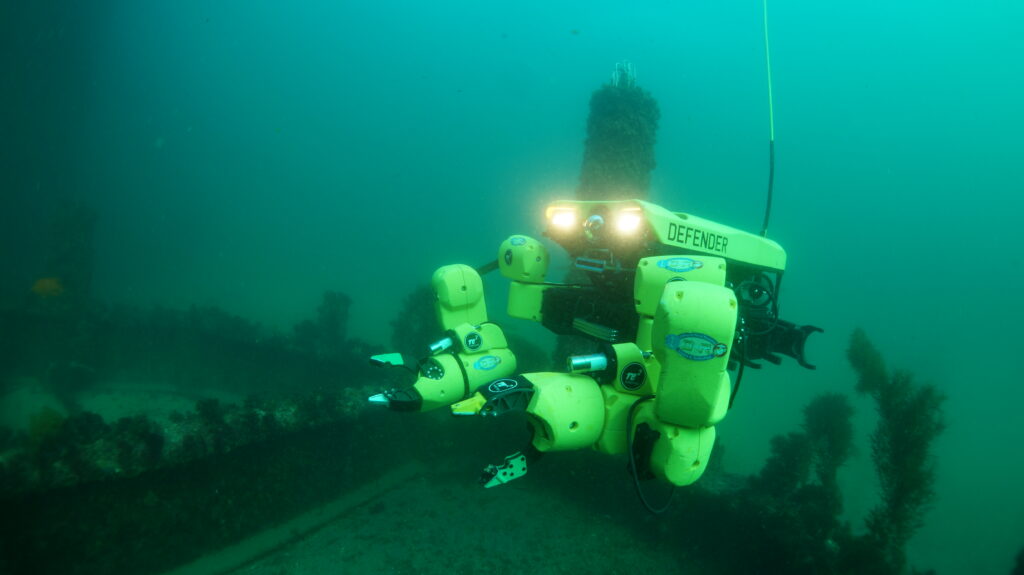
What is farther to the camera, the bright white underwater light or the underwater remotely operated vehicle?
the bright white underwater light

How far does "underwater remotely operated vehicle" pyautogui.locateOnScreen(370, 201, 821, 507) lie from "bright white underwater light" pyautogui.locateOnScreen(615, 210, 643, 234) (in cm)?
1

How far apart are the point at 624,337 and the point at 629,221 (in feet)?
3.68

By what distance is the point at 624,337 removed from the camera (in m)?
4.27

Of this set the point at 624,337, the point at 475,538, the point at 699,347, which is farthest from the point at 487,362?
the point at 475,538

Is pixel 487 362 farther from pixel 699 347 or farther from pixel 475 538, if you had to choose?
pixel 475 538

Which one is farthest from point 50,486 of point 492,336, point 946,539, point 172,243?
point 172,243

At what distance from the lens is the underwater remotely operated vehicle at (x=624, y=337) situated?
106 inches

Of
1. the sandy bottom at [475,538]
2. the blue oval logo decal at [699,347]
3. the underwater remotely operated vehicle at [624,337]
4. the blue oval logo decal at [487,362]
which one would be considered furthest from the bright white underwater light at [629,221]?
the sandy bottom at [475,538]

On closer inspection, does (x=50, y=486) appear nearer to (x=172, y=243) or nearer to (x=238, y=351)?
(x=238, y=351)

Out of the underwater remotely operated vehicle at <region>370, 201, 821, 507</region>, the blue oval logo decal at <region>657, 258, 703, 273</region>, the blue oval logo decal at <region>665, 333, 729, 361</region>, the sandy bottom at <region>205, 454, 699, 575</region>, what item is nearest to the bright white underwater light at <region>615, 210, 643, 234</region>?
the underwater remotely operated vehicle at <region>370, 201, 821, 507</region>

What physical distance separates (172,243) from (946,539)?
308 ft

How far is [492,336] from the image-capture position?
15.9ft

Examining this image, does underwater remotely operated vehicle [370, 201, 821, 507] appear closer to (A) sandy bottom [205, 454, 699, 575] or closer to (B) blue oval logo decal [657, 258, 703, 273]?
(B) blue oval logo decal [657, 258, 703, 273]

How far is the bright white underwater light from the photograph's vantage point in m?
3.76
